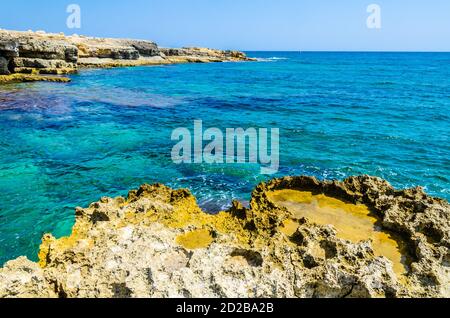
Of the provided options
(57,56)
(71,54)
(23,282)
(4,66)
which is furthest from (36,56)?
(23,282)

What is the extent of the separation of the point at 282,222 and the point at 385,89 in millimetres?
43070

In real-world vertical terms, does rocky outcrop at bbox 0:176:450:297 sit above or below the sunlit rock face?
below

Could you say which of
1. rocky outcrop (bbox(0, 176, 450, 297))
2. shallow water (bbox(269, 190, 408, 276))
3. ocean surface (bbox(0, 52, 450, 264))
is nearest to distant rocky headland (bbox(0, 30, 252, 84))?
ocean surface (bbox(0, 52, 450, 264))

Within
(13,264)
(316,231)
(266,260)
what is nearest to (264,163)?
(316,231)

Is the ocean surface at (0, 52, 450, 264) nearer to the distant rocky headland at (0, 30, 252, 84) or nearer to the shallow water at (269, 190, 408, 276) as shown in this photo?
the shallow water at (269, 190, 408, 276)

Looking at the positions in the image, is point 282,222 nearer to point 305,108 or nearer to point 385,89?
point 305,108

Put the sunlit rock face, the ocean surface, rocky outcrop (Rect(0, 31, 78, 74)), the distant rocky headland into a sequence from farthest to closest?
the sunlit rock face → rocky outcrop (Rect(0, 31, 78, 74)) → the distant rocky headland → the ocean surface

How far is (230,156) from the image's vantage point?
57.5 ft

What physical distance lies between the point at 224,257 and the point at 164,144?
14230mm

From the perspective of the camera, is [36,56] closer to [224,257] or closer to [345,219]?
[345,219]

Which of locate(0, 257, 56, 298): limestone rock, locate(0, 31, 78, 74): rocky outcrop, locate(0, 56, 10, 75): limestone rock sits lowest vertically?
locate(0, 257, 56, 298): limestone rock

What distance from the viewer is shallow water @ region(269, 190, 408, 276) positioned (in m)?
6.97

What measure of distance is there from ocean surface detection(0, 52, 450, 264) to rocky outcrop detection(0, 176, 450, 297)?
13.2 feet

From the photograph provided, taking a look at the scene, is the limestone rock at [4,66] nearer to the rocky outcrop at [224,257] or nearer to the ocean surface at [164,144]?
the ocean surface at [164,144]
